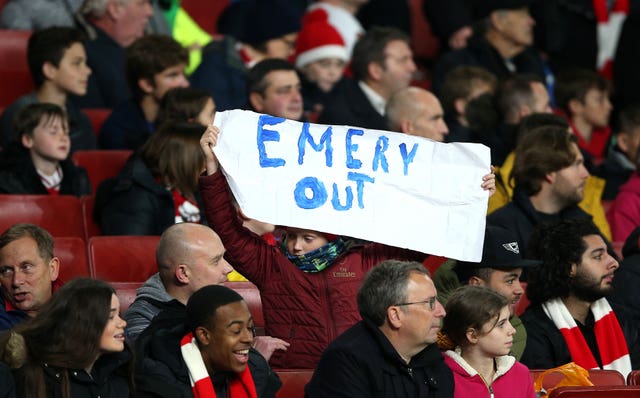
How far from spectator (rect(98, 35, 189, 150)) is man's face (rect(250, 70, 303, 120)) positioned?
0.55 m

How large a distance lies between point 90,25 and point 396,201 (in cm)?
435

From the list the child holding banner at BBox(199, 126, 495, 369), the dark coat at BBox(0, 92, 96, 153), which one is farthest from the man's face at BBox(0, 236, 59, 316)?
the dark coat at BBox(0, 92, 96, 153)

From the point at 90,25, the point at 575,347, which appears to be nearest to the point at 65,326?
the point at 575,347

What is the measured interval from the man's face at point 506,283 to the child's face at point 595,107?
402 cm

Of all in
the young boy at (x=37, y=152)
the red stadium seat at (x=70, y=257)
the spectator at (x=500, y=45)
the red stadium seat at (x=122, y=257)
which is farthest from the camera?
the spectator at (x=500, y=45)

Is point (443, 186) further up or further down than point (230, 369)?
further up

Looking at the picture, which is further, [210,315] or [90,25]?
[90,25]

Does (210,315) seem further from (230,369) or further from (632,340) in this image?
(632,340)

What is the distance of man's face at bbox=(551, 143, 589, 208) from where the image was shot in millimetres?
7555

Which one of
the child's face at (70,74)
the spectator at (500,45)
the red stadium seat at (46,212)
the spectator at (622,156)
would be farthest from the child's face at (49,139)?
the spectator at (500,45)

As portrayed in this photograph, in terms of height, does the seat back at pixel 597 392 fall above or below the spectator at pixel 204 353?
below

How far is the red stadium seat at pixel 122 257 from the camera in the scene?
265 inches

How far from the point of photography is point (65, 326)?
4.95m

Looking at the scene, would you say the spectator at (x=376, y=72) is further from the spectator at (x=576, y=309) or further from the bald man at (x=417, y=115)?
the spectator at (x=576, y=309)
